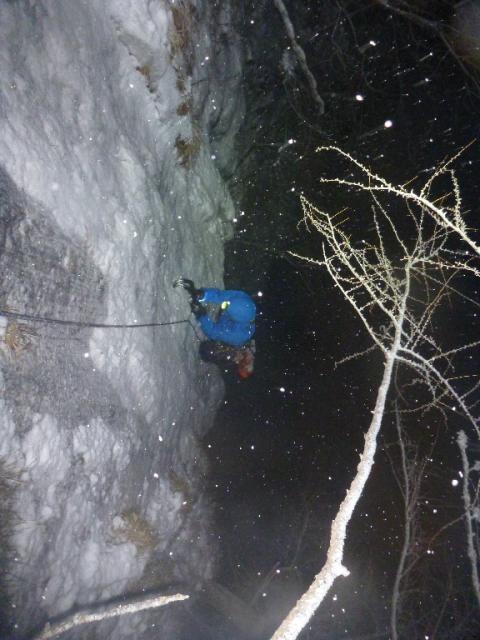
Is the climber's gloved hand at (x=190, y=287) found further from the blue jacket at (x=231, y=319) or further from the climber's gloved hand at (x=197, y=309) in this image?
the climber's gloved hand at (x=197, y=309)

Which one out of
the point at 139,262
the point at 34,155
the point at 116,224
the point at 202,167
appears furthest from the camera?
the point at 202,167

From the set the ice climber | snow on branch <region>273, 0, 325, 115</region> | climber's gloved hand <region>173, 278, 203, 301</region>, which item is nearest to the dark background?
snow on branch <region>273, 0, 325, 115</region>

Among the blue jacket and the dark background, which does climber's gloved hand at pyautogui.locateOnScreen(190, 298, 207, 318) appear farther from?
the dark background

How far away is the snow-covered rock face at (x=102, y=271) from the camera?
3.18 meters

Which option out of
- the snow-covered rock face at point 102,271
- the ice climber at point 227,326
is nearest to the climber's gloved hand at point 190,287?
the ice climber at point 227,326

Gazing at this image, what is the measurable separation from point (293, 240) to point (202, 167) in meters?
3.85

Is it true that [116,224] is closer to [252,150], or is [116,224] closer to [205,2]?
[205,2]

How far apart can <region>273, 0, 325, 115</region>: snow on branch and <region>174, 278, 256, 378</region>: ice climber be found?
459 cm

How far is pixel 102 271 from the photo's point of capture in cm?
418

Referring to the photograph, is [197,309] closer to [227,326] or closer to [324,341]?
[227,326]

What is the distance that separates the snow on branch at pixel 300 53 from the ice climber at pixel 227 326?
459cm

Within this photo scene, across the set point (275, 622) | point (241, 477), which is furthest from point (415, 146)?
point (275, 622)

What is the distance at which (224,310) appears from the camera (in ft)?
19.2

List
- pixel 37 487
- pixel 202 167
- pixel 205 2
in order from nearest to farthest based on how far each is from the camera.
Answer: pixel 37 487 → pixel 205 2 → pixel 202 167
